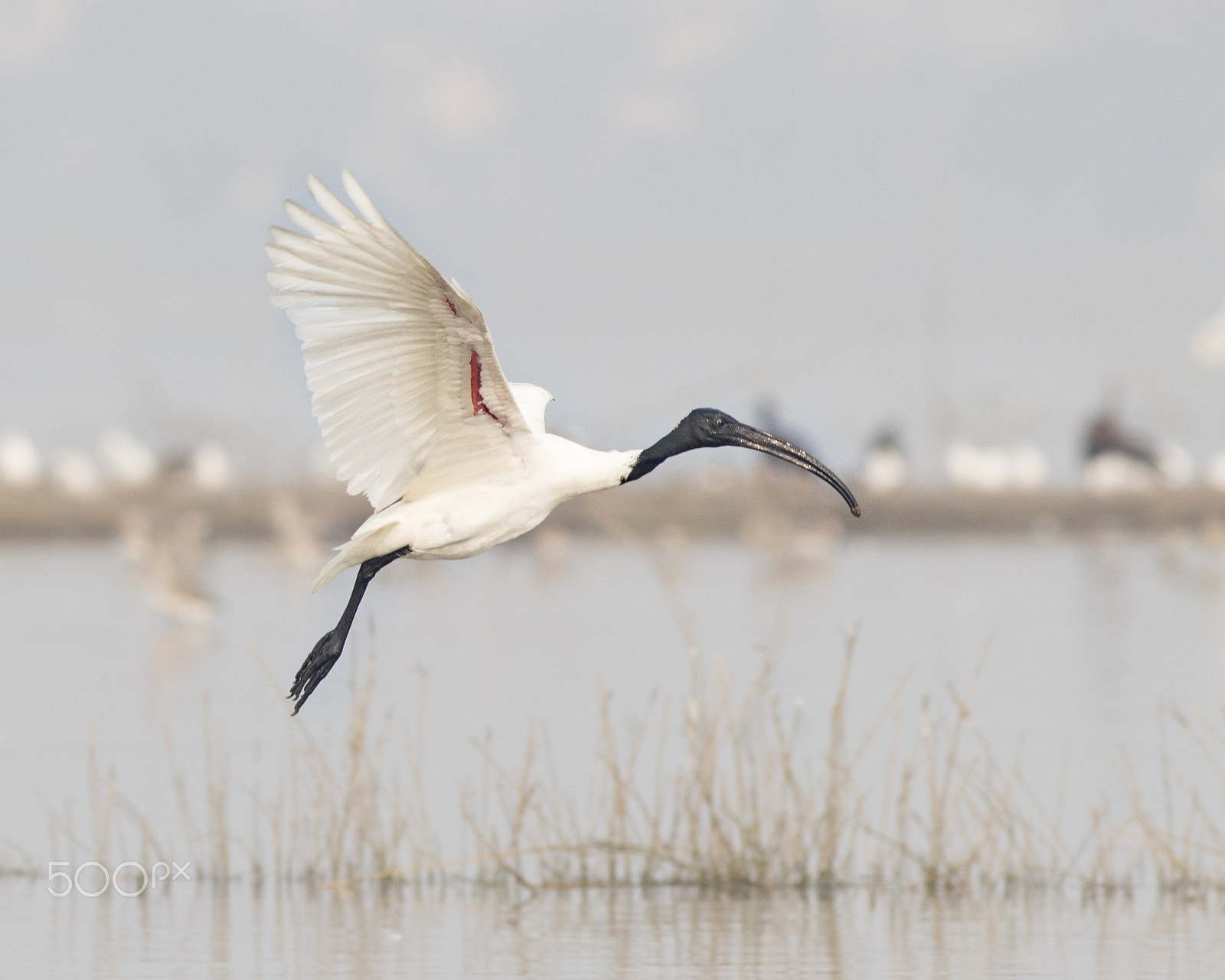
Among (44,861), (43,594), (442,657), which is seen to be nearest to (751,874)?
(44,861)

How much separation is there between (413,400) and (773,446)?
3.80ft

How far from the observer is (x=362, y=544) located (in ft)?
23.6

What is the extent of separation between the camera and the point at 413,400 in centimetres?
730

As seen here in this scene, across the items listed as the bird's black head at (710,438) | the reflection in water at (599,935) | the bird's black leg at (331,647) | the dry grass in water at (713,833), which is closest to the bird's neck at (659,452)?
the bird's black head at (710,438)

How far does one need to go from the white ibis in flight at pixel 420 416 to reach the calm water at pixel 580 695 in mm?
1002

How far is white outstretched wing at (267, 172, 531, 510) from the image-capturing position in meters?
6.82

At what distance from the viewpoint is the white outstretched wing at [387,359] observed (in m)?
6.82

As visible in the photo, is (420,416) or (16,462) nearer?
(420,416)

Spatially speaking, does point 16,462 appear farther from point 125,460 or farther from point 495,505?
point 495,505

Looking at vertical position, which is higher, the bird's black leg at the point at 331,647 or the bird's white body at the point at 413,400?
the bird's white body at the point at 413,400

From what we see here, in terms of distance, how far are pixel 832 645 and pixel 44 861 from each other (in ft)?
40.3

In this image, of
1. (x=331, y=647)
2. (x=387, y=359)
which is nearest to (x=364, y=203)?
(x=387, y=359)

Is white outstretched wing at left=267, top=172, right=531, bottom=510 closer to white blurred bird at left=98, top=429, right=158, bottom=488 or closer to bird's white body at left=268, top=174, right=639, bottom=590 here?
bird's white body at left=268, top=174, right=639, bottom=590

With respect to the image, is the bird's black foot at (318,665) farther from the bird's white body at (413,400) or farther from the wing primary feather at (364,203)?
the wing primary feather at (364,203)
